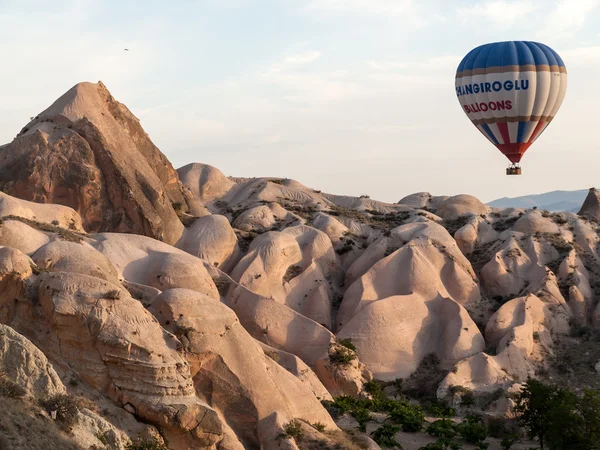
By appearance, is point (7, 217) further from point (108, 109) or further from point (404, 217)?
point (404, 217)

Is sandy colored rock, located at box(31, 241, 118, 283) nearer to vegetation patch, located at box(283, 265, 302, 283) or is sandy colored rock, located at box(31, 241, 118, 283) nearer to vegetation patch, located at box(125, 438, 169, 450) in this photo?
vegetation patch, located at box(125, 438, 169, 450)

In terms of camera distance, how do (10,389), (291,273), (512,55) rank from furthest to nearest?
1. (512,55)
2. (291,273)
3. (10,389)

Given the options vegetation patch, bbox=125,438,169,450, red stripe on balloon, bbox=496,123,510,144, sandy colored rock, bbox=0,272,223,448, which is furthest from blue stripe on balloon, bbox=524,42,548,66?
vegetation patch, bbox=125,438,169,450

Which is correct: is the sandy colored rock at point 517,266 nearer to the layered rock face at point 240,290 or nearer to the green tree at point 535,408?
the layered rock face at point 240,290

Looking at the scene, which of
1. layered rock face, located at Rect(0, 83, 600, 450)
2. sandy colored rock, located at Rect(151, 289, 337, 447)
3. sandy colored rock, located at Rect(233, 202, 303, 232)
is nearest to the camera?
layered rock face, located at Rect(0, 83, 600, 450)

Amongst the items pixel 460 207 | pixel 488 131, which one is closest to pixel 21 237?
pixel 488 131

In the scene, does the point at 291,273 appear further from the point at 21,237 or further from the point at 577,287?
the point at 21,237

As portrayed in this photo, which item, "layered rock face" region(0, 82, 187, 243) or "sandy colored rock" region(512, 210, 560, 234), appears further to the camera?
"sandy colored rock" region(512, 210, 560, 234)
